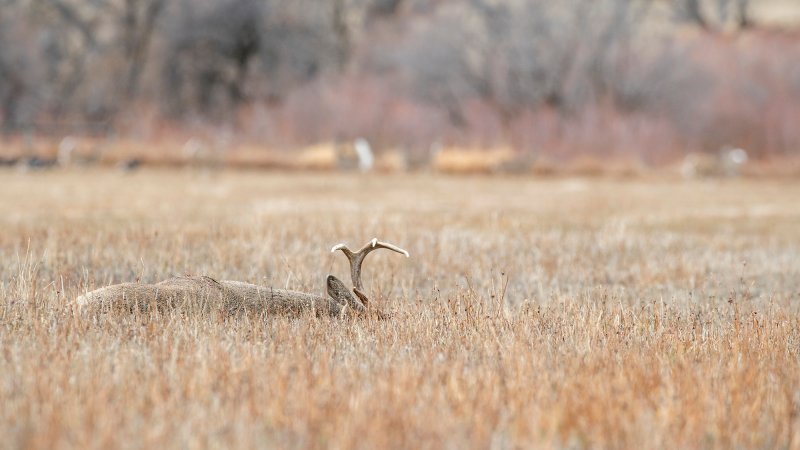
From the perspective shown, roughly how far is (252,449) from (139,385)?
44.6 inches

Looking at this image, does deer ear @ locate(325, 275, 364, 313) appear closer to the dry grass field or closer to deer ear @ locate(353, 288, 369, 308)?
deer ear @ locate(353, 288, 369, 308)

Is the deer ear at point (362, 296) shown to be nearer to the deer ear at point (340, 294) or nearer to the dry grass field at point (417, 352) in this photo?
the deer ear at point (340, 294)

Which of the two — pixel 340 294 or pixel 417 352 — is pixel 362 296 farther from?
pixel 417 352

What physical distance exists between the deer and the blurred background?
26778mm

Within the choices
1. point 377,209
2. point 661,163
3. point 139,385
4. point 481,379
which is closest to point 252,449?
point 139,385

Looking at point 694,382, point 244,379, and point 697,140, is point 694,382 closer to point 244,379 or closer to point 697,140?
point 244,379

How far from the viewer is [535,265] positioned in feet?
35.9

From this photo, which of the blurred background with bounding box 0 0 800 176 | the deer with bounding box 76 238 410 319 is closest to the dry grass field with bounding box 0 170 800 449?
the deer with bounding box 76 238 410 319

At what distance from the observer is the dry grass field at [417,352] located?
438 centimetres

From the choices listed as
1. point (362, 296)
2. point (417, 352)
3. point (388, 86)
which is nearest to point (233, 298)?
point (362, 296)

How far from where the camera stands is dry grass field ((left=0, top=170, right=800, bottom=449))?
438 cm

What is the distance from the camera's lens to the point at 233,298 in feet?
22.7

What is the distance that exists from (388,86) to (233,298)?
43428mm

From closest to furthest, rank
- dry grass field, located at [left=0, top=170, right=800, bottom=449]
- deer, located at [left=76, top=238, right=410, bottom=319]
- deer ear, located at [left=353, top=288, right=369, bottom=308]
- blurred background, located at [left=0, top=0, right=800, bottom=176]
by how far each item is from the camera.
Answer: dry grass field, located at [left=0, top=170, right=800, bottom=449], deer, located at [left=76, top=238, right=410, bottom=319], deer ear, located at [left=353, top=288, right=369, bottom=308], blurred background, located at [left=0, top=0, right=800, bottom=176]
